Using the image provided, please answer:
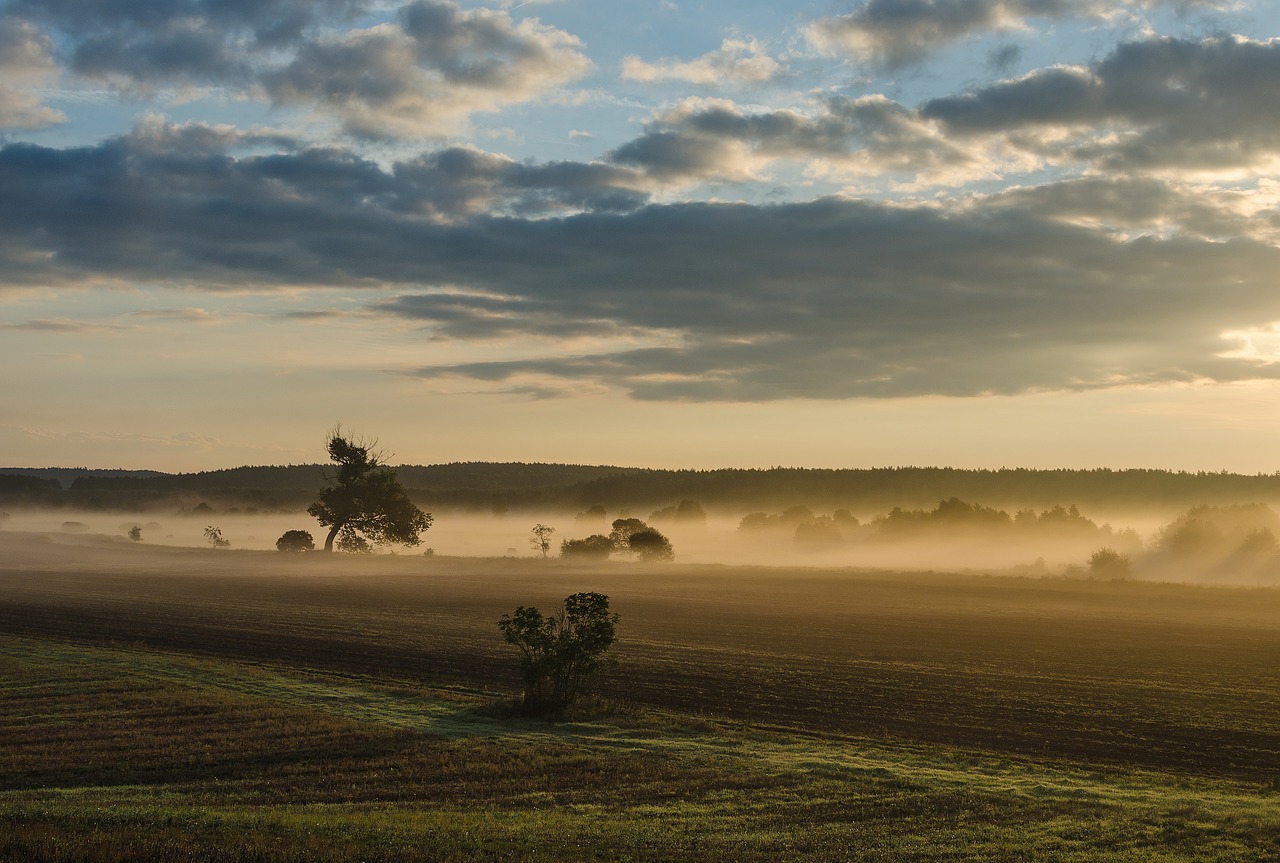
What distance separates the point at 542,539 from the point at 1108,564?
8374cm

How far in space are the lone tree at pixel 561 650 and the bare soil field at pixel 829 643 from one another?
245 cm

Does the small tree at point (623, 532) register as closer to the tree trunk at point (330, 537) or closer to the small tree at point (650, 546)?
the small tree at point (650, 546)

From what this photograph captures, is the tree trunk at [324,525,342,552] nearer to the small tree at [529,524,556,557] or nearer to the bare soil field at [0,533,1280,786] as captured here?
the bare soil field at [0,533,1280,786]

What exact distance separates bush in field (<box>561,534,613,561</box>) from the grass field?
8466cm

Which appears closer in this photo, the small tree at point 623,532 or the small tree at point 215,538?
the small tree at point 623,532

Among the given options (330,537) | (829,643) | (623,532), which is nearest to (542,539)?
(623,532)

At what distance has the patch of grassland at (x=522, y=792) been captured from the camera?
17094 mm

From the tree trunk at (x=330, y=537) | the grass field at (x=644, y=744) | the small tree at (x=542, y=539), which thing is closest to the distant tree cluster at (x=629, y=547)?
the small tree at (x=542, y=539)

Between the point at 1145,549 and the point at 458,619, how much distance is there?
467 ft

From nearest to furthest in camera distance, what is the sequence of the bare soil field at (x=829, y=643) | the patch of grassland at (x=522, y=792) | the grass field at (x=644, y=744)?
the patch of grassland at (x=522, y=792)
the grass field at (x=644, y=744)
the bare soil field at (x=829, y=643)

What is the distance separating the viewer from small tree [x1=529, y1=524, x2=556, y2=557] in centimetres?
17125

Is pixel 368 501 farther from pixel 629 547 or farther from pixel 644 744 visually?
pixel 644 744

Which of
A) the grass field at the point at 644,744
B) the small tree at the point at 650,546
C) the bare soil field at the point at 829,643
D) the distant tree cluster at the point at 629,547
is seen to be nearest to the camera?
the grass field at the point at 644,744

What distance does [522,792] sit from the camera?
22.4 meters
